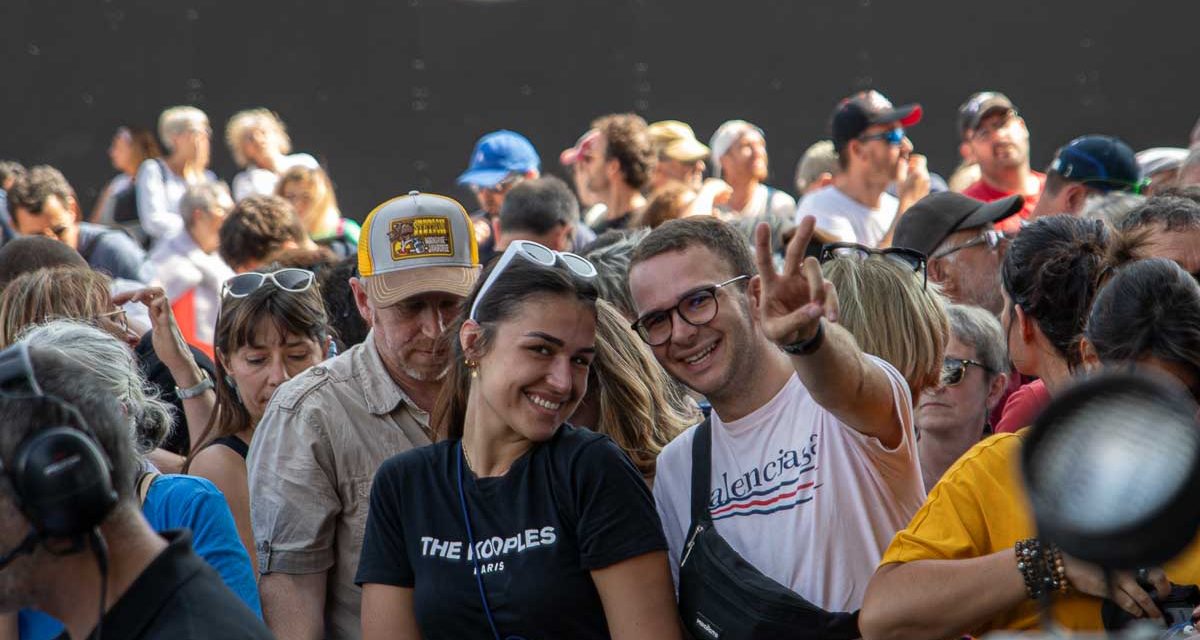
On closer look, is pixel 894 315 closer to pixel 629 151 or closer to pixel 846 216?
pixel 846 216

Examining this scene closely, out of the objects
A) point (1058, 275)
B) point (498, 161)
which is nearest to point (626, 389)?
point (1058, 275)

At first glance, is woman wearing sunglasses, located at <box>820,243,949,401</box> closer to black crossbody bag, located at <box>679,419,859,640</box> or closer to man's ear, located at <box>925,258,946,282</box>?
black crossbody bag, located at <box>679,419,859,640</box>

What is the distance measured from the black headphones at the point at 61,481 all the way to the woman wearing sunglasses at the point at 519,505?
941 mm

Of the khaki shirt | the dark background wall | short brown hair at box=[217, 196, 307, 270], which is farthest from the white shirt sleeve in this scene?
the khaki shirt

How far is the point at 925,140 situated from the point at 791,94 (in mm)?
1087

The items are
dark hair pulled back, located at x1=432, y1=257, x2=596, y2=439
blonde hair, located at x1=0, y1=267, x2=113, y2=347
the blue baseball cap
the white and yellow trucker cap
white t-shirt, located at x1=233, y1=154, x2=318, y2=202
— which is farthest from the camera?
white t-shirt, located at x1=233, y1=154, x2=318, y2=202

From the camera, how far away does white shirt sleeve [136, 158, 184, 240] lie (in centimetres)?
932

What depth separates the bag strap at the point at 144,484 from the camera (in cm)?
268

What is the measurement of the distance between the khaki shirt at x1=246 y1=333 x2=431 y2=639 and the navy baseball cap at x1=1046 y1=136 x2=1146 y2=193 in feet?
10.8

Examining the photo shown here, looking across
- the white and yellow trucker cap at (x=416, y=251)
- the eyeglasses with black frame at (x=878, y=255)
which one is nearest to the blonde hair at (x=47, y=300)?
the white and yellow trucker cap at (x=416, y=251)

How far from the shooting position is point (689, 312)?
2996 mm

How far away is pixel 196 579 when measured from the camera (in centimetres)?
203

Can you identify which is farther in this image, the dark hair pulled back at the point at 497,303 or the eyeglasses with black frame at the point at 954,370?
the eyeglasses with black frame at the point at 954,370

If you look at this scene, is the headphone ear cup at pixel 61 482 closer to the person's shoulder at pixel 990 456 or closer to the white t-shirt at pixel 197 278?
the person's shoulder at pixel 990 456
